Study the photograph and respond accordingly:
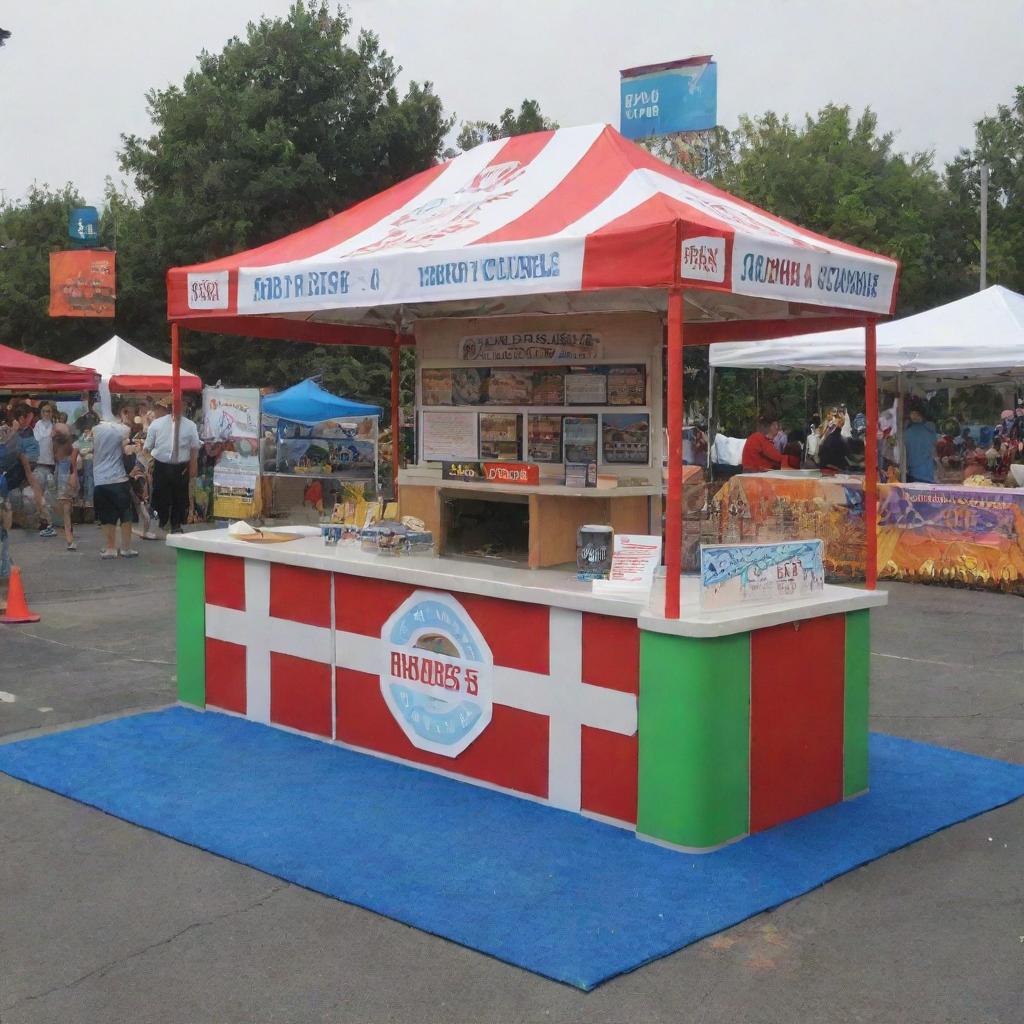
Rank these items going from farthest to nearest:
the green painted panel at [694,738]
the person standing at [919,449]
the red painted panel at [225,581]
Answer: the person standing at [919,449]
the red painted panel at [225,581]
the green painted panel at [694,738]

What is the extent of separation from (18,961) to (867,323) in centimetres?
456

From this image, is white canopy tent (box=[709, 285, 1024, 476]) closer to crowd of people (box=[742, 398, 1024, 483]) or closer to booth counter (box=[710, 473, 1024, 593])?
crowd of people (box=[742, 398, 1024, 483])

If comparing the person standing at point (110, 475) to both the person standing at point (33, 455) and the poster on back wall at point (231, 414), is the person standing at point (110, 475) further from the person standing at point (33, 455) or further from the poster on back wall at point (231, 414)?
the poster on back wall at point (231, 414)

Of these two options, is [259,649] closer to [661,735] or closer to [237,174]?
[661,735]

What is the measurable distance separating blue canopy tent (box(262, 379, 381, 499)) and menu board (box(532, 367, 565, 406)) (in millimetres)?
7479

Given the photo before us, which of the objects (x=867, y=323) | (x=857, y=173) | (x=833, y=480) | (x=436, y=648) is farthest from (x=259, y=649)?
(x=857, y=173)

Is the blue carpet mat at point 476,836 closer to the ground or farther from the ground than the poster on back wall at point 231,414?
closer to the ground

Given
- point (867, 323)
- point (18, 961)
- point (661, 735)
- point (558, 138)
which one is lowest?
point (18, 961)

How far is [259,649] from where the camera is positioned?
21.7ft

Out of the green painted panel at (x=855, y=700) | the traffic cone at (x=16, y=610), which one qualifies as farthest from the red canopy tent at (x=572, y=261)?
the traffic cone at (x=16, y=610)

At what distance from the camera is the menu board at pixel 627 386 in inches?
251

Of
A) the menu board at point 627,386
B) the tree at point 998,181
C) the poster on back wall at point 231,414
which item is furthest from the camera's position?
the tree at point 998,181

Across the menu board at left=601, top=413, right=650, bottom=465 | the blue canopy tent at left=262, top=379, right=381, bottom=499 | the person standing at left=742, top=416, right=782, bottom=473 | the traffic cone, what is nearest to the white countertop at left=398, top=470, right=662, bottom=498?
the menu board at left=601, top=413, right=650, bottom=465

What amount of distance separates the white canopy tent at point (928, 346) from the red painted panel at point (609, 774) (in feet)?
28.6
